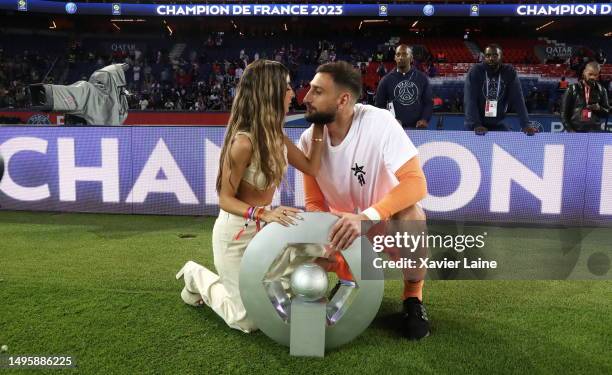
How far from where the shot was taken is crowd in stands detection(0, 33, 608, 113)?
16.6 m

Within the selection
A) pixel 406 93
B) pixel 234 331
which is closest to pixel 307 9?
pixel 406 93

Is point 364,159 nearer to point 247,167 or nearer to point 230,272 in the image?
point 247,167

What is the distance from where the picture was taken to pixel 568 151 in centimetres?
487

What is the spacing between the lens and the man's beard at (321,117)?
257 centimetres

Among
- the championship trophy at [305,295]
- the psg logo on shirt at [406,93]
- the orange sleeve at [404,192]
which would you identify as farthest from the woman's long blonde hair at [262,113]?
the psg logo on shirt at [406,93]

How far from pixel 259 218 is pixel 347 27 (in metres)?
21.3

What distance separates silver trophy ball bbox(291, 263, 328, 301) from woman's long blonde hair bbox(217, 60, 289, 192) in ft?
1.86

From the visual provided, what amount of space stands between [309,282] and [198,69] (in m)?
18.6

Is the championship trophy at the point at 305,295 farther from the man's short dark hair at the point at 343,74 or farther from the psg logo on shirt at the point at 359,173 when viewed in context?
the man's short dark hair at the point at 343,74

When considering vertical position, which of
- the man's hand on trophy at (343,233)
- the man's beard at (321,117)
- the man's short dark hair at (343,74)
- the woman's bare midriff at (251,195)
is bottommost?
the man's hand on trophy at (343,233)

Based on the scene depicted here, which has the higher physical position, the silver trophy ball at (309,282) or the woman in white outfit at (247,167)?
the woman in white outfit at (247,167)

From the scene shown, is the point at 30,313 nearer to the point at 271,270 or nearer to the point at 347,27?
the point at 271,270

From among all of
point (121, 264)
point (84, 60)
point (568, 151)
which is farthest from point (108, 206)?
point (84, 60)

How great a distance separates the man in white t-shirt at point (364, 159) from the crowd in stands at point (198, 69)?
41.5ft
